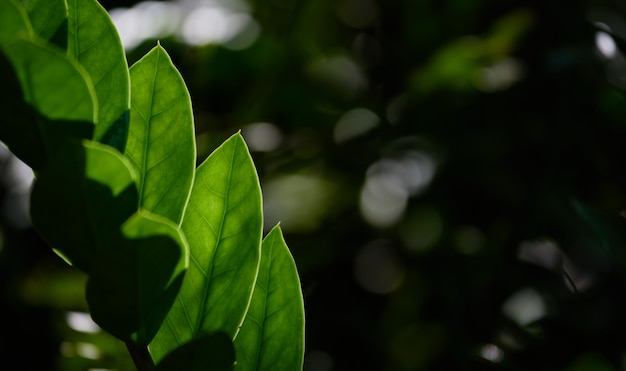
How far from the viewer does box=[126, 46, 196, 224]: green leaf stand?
0.97 ft

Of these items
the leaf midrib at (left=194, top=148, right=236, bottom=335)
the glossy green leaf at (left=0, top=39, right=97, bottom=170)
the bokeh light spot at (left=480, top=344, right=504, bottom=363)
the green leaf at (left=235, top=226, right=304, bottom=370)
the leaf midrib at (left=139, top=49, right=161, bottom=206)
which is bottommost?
the bokeh light spot at (left=480, top=344, right=504, bottom=363)

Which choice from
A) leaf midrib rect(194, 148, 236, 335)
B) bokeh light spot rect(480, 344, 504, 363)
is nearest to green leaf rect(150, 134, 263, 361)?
leaf midrib rect(194, 148, 236, 335)

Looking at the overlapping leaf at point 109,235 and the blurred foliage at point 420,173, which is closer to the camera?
the overlapping leaf at point 109,235

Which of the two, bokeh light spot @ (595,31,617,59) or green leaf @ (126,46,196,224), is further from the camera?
bokeh light spot @ (595,31,617,59)

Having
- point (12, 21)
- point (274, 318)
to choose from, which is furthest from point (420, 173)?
point (12, 21)

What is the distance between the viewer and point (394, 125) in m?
1.13

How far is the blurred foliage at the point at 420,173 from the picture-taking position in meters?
0.95

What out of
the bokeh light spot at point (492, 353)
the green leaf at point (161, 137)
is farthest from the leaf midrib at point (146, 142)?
the bokeh light spot at point (492, 353)

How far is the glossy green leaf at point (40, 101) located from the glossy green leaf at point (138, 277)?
0.04 m

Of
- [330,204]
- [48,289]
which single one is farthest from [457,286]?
[48,289]

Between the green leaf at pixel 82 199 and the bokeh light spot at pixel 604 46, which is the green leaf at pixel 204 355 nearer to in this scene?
the green leaf at pixel 82 199

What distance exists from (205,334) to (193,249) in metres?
0.04

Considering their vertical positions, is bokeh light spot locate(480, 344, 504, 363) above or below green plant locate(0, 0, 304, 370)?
below

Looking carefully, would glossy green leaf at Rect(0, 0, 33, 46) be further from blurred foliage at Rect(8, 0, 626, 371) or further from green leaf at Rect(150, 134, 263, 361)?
blurred foliage at Rect(8, 0, 626, 371)
